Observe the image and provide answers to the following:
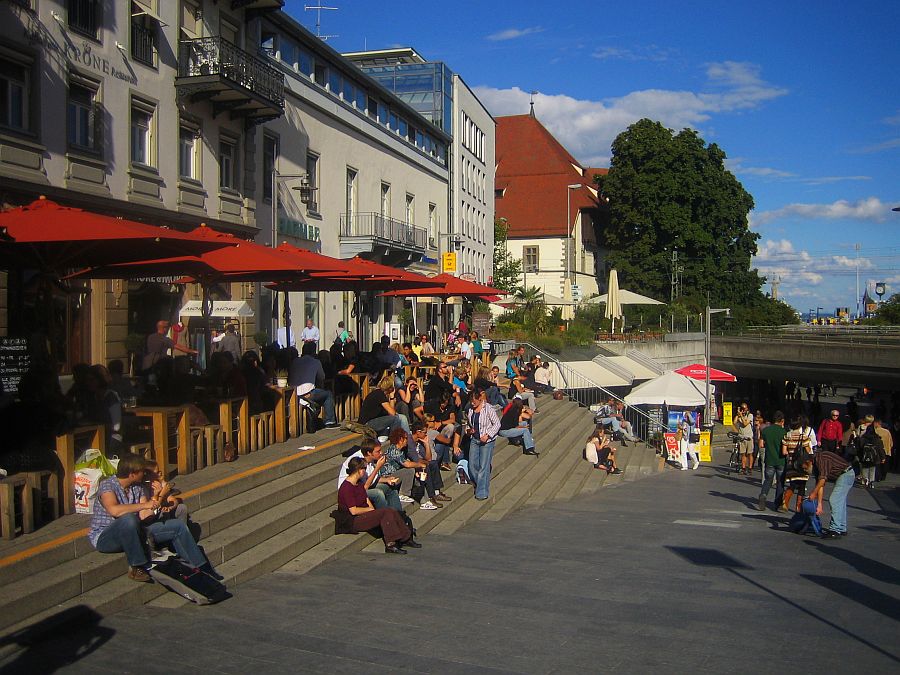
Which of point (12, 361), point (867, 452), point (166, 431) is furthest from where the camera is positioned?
point (867, 452)

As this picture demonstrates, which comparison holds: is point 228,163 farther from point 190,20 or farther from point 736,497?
point 736,497

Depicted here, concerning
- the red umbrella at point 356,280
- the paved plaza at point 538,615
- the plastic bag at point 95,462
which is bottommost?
the paved plaza at point 538,615

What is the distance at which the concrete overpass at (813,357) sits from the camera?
122ft

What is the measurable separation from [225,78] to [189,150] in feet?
6.34

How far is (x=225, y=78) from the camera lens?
19.4 m

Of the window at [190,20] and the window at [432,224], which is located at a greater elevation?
the window at [190,20]

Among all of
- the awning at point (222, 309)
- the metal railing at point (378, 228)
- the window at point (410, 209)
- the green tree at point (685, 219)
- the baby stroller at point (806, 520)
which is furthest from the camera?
the green tree at point (685, 219)

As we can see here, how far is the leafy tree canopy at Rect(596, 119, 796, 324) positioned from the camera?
56719mm

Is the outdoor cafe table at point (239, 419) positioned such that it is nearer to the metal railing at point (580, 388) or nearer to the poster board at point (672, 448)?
the poster board at point (672, 448)

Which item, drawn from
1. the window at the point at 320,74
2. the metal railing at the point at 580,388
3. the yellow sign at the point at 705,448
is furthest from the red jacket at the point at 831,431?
the window at the point at 320,74

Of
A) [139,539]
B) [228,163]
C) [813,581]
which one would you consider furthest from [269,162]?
[813,581]

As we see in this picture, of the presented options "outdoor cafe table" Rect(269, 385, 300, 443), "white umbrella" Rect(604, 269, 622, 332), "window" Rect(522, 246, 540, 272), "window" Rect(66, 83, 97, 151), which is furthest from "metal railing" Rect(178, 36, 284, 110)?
"window" Rect(522, 246, 540, 272)

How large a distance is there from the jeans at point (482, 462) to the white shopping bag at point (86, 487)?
6.84 m

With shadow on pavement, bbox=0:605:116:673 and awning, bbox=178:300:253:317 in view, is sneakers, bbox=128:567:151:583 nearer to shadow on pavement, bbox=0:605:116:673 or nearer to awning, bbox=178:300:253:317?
shadow on pavement, bbox=0:605:116:673
